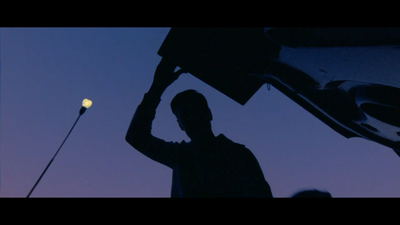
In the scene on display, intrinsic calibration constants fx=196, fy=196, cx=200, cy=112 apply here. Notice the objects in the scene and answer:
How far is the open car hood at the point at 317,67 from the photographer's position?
4125 mm

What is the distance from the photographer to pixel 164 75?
332 cm

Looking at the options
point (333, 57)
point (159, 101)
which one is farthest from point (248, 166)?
point (333, 57)

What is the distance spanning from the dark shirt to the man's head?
245 mm

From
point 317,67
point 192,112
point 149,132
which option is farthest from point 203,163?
point 317,67

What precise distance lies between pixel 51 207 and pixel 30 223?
0.08 metres

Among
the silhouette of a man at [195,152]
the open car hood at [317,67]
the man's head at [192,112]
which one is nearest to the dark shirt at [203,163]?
the silhouette of a man at [195,152]

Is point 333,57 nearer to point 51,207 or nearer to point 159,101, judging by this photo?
point 159,101

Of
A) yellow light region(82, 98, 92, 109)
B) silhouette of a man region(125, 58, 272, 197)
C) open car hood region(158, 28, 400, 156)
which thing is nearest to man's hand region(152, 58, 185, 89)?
silhouette of a man region(125, 58, 272, 197)

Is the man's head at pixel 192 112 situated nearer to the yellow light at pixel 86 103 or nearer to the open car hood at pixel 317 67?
the open car hood at pixel 317 67

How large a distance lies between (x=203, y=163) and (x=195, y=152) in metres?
0.23

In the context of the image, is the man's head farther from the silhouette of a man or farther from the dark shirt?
the dark shirt

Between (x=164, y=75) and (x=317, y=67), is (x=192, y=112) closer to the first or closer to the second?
(x=164, y=75)

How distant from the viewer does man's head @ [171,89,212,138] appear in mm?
3153

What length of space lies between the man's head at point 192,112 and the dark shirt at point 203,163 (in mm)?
245
